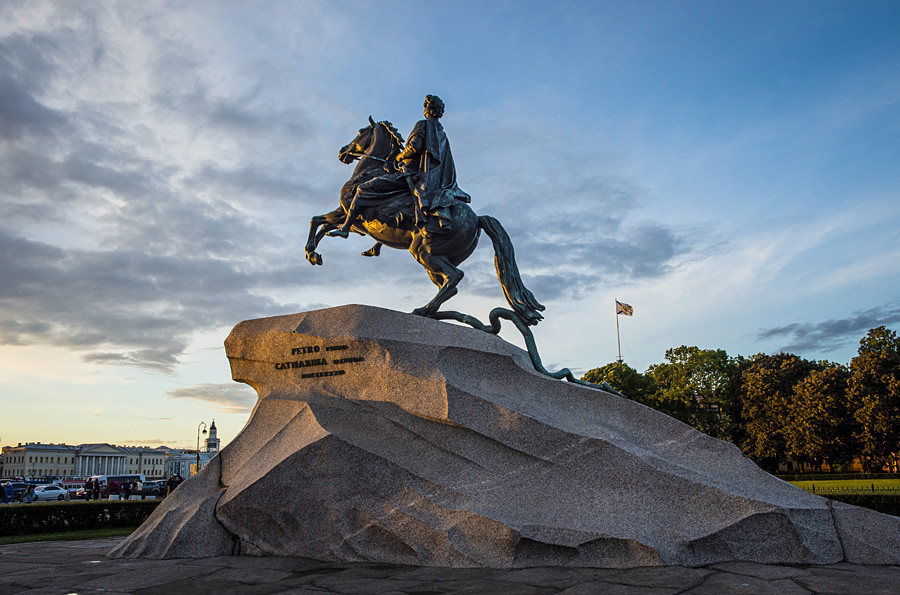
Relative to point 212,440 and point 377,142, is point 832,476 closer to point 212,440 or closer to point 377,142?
point 377,142

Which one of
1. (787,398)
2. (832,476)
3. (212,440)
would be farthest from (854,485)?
(212,440)

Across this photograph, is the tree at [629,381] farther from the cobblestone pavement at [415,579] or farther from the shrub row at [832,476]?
the cobblestone pavement at [415,579]

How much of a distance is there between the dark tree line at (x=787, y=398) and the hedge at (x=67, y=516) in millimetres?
30321

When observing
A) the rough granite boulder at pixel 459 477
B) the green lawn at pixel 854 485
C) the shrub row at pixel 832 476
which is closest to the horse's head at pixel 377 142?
the rough granite boulder at pixel 459 477

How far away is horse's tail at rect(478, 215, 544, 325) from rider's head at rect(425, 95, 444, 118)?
174cm

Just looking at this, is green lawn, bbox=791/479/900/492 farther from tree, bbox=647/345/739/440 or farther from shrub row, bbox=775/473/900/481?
tree, bbox=647/345/739/440

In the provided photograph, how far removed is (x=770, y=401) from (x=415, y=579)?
37549mm

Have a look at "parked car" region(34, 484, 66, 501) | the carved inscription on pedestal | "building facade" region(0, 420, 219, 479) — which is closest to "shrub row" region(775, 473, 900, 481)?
the carved inscription on pedestal

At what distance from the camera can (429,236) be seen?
9.25m

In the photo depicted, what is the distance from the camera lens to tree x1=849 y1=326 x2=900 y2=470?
95.6 feet

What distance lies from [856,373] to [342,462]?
32241 millimetres

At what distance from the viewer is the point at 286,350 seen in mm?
8266

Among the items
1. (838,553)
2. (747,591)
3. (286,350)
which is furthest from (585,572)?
(286,350)

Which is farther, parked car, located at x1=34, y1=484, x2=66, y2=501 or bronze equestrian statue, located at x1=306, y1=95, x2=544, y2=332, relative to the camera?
parked car, located at x1=34, y1=484, x2=66, y2=501
